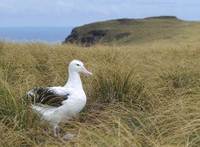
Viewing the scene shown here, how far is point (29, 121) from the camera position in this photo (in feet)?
19.2

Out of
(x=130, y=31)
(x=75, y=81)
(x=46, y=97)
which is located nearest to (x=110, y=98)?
(x=75, y=81)

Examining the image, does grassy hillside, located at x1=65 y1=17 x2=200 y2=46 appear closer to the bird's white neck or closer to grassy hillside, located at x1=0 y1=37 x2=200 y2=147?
grassy hillside, located at x1=0 y1=37 x2=200 y2=147

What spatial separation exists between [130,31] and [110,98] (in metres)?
24.3

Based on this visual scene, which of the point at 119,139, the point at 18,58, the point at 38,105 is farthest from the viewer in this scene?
the point at 18,58

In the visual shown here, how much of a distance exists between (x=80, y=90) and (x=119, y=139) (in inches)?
70.2

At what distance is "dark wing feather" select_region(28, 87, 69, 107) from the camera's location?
622 centimetres

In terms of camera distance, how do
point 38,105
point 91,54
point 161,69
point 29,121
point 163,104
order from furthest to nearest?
1. point 91,54
2. point 161,69
3. point 163,104
4. point 38,105
5. point 29,121

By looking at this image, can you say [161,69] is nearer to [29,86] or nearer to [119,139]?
[29,86]

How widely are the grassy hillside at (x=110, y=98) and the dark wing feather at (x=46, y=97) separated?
124mm

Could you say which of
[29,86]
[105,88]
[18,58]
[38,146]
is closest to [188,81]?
[105,88]

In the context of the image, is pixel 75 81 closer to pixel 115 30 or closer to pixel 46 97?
pixel 46 97

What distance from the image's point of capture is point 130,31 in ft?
103

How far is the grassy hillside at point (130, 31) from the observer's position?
26.7 metres

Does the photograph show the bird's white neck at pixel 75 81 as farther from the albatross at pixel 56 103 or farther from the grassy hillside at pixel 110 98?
the grassy hillside at pixel 110 98
